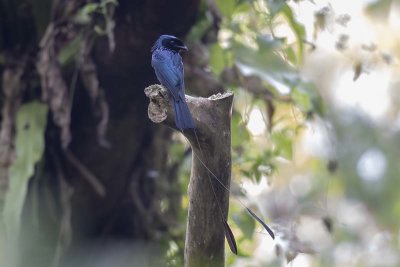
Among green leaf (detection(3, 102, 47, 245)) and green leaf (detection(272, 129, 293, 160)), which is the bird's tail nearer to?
green leaf (detection(3, 102, 47, 245))

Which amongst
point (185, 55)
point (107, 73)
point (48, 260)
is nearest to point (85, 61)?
point (107, 73)

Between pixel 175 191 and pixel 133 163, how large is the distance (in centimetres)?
34

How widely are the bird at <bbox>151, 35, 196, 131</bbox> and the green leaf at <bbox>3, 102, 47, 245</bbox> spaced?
2.38 feet

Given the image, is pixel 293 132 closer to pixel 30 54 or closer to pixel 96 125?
pixel 96 125

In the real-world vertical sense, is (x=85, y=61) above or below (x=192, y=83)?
above

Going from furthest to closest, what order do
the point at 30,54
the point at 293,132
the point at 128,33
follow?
1. the point at 293,132
2. the point at 30,54
3. the point at 128,33

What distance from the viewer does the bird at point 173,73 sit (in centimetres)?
236

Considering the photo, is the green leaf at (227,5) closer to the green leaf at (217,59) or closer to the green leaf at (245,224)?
the green leaf at (217,59)

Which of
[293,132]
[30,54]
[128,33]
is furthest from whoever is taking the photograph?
[293,132]

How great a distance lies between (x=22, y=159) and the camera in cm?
360

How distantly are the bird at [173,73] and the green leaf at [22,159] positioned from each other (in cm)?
72

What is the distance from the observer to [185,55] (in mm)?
4090

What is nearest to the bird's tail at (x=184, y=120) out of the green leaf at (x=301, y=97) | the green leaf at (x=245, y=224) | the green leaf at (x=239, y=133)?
the green leaf at (x=245, y=224)

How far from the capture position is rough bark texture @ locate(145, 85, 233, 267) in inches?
95.2
